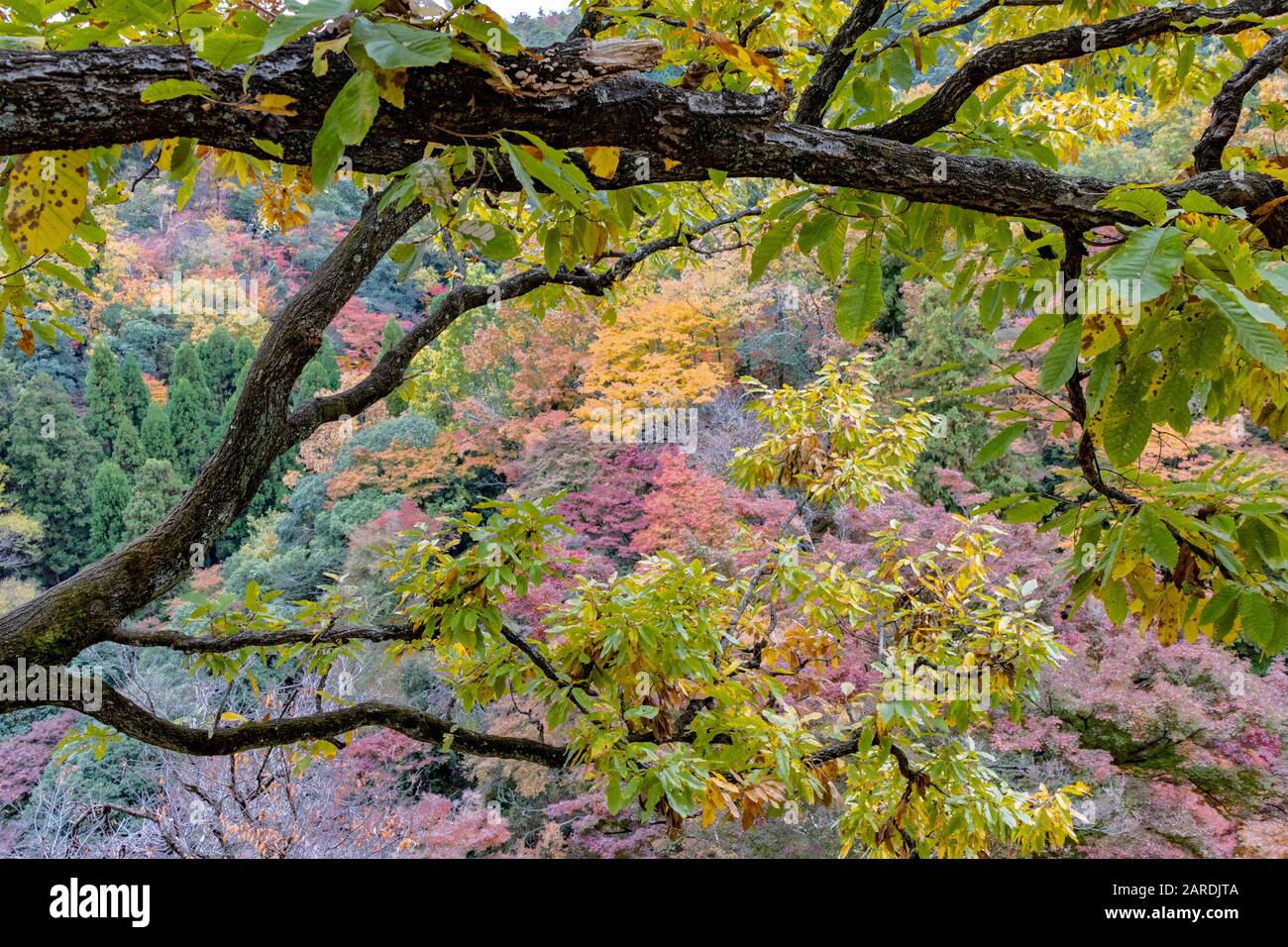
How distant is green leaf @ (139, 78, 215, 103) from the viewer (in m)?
0.70

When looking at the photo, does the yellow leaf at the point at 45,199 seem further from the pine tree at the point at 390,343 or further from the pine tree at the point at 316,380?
the pine tree at the point at 316,380

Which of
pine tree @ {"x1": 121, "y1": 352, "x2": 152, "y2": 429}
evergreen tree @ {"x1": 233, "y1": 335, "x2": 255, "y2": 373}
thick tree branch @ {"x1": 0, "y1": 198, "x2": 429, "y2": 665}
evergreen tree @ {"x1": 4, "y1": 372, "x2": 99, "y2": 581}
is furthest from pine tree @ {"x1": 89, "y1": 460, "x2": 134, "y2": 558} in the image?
thick tree branch @ {"x1": 0, "y1": 198, "x2": 429, "y2": 665}

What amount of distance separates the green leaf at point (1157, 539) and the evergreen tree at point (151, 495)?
11780mm

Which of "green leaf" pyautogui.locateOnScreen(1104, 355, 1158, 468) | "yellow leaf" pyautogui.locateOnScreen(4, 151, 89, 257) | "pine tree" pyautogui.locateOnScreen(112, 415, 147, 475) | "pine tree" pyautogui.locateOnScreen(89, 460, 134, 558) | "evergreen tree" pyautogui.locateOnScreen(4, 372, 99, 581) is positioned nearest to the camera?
"yellow leaf" pyautogui.locateOnScreen(4, 151, 89, 257)

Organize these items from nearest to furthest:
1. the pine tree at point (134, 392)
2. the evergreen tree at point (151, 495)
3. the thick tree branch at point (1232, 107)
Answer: the thick tree branch at point (1232, 107) → the evergreen tree at point (151, 495) → the pine tree at point (134, 392)

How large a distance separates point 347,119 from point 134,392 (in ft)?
46.6

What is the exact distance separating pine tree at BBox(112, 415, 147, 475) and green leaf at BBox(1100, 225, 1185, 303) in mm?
13590

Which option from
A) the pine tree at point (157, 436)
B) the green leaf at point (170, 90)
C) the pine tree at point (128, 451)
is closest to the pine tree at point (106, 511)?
the pine tree at point (128, 451)

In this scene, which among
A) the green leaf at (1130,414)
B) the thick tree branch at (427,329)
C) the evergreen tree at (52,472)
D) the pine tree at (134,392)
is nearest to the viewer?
the green leaf at (1130,414)

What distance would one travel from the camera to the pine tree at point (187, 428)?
12281 mm

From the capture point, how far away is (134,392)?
12.3 m

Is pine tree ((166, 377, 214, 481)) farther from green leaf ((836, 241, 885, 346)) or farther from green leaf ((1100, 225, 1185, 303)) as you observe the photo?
green leaf ((1100, 225, 1185, 303))
